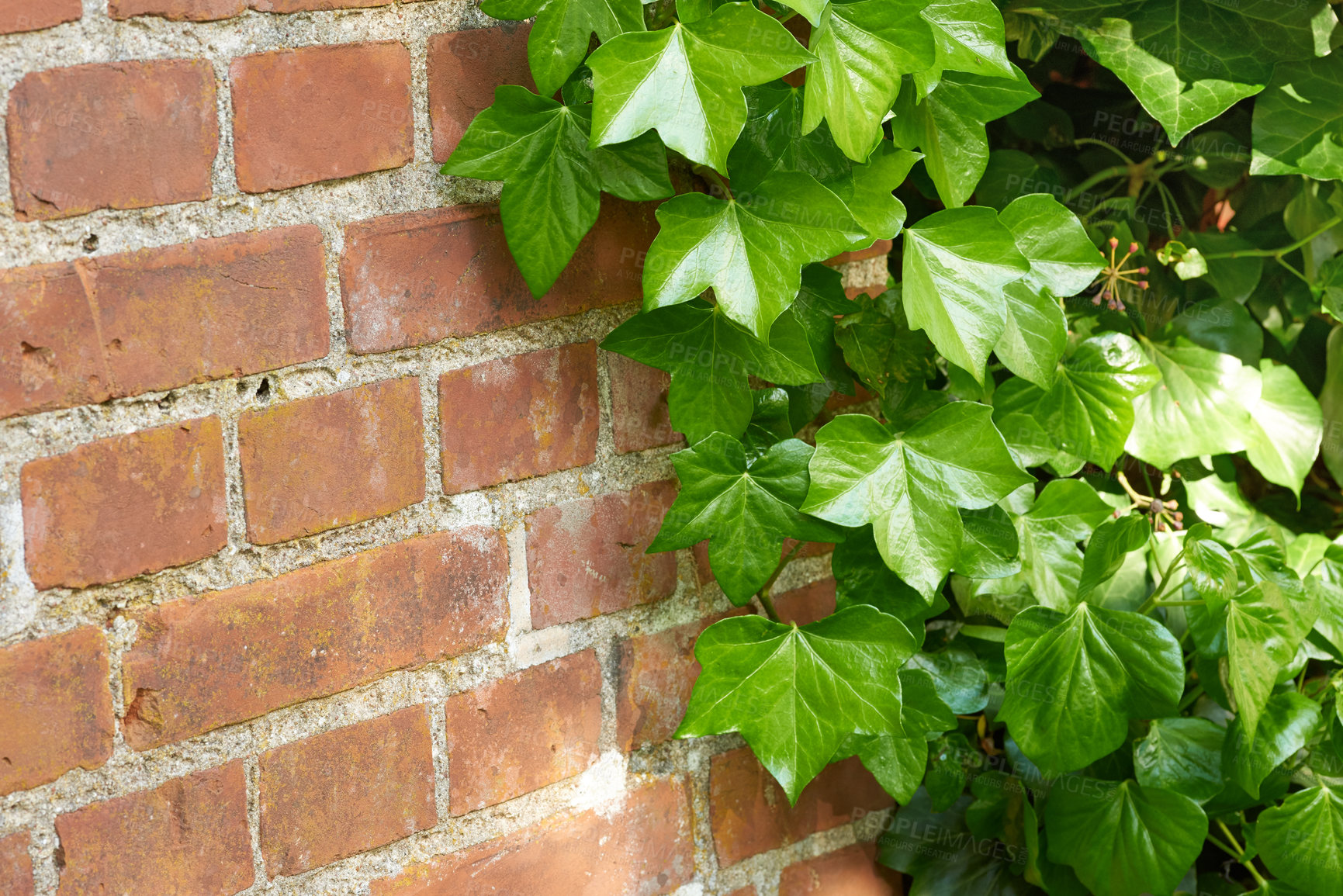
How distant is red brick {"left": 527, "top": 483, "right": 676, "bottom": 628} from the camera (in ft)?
1.95

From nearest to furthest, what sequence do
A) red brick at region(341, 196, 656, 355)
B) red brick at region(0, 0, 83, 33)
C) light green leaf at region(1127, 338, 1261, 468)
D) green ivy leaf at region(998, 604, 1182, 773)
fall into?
red brick at region(0, 0, 83, 33)
red brick at region(341, 196, 656, 355)
green ivy leaf at region(998, 604, 1182, 773)
light green leaf at region(1127, 338, 1261, 468)

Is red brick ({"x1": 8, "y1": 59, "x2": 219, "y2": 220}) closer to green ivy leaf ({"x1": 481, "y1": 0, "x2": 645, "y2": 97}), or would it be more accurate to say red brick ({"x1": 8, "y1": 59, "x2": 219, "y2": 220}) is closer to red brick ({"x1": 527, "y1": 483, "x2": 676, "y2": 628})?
green ivy leaf ({"x1": 481, "y1": 0, "x2": 645, "y2": 97})

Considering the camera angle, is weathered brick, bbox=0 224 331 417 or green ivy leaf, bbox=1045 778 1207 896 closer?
weathered brick, bbox=0 224 331 417

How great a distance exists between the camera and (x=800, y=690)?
0.58 meters

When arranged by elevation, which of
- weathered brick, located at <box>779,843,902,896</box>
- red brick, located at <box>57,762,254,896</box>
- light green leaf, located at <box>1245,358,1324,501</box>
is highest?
light green leaf, located at <box>1245,358,1324,501</box>

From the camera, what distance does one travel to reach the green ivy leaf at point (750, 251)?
1.68 feet

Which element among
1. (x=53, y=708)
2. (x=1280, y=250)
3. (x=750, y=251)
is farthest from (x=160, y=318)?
(x=1280, y=250)

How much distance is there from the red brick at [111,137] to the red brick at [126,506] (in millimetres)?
114

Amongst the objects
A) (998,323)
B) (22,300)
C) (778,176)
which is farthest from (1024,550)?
(22,300)

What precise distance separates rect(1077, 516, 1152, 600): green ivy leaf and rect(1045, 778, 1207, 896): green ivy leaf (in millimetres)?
161

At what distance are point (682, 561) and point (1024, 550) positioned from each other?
0.24 m

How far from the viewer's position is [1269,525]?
79cm

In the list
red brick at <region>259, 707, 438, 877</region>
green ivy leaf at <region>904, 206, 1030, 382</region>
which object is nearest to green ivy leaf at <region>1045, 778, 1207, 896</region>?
green ivy leaf at <region>904, 206, 1030, 382</region>

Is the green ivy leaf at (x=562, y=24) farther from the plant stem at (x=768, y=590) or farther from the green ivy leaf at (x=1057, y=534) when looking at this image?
the green ivy leaf at (x=1057, y=534)
